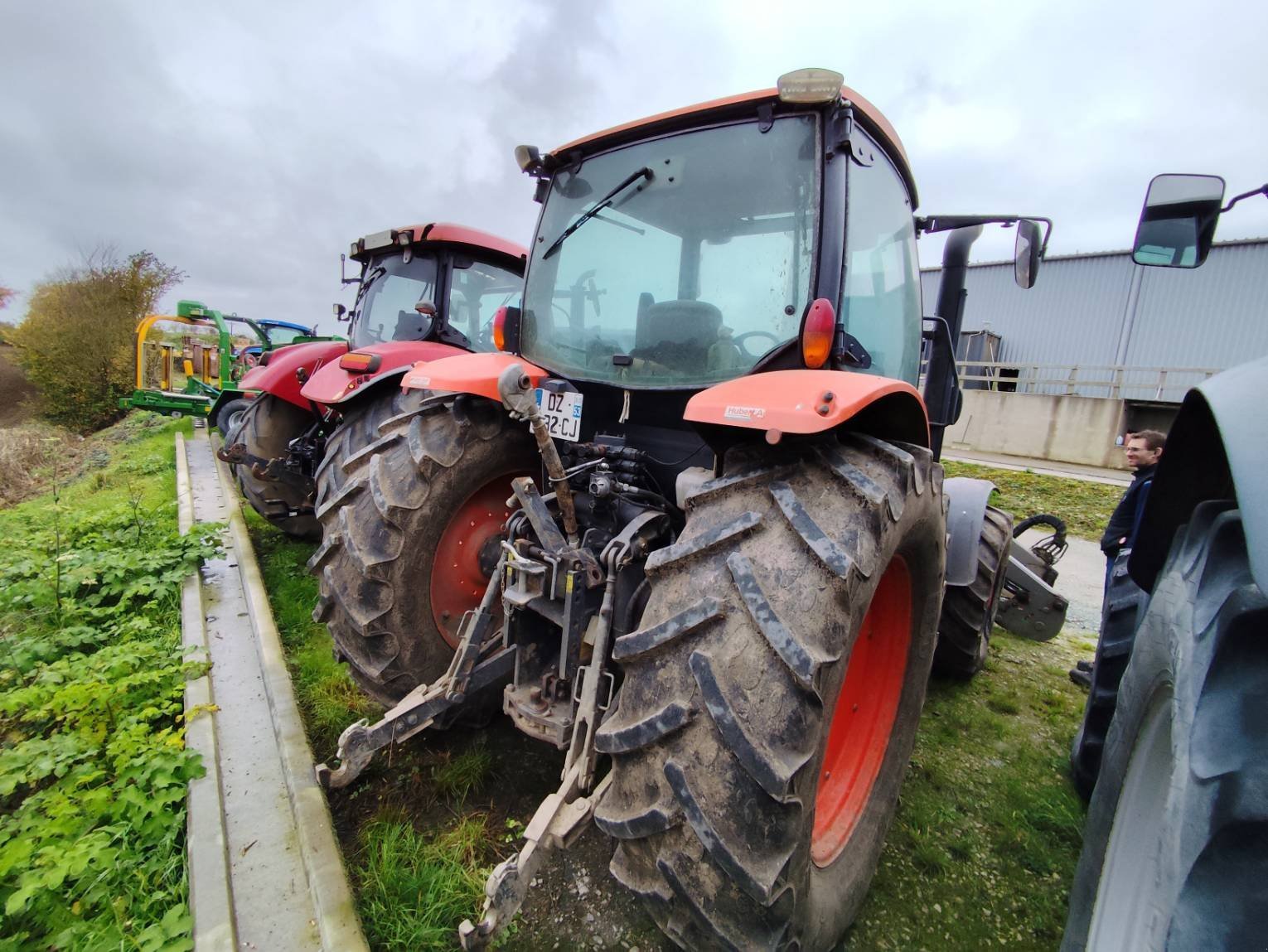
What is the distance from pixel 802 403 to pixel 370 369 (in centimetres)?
321

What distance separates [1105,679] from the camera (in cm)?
216

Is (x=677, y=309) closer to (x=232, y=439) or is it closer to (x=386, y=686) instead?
(x=386, y=686)

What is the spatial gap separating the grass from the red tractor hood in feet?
5.14

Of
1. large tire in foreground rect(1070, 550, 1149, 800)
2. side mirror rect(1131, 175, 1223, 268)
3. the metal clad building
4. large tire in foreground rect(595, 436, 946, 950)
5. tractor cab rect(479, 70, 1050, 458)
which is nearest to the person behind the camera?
large tire in foreground rect(595, 436, 946, 950)

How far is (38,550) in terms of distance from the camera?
12.5 ft

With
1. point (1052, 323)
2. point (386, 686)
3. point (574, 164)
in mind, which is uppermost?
point (1052, 323)

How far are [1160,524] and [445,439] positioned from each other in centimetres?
193

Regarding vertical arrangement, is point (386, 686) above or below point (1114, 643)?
below

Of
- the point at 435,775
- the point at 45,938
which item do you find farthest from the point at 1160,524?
the point at 45,938

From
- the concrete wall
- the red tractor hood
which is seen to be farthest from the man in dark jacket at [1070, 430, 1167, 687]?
the concrete wall

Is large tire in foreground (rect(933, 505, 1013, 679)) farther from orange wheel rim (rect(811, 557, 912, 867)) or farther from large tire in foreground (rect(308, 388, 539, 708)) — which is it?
large tire in foreground (rect(308, 388, 539, 708))

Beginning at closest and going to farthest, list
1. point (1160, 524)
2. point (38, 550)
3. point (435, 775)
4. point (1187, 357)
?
1. point (1160, 524)
2. point (435, 775)
3. point (38, 550)
4. point (1187, 357)

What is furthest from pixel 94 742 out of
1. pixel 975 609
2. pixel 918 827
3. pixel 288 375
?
pixel 975 609

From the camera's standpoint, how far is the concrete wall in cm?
1116
